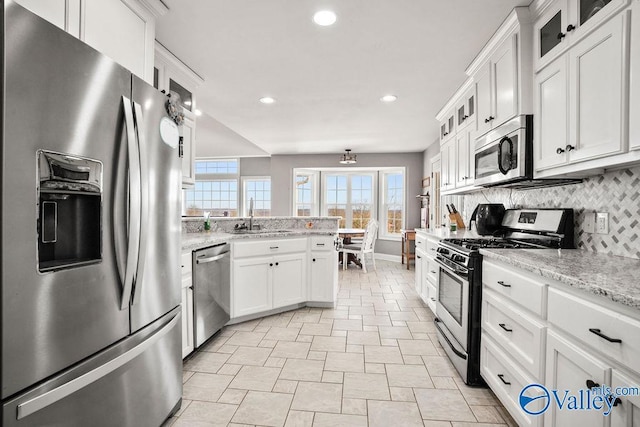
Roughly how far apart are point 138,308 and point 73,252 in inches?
15.5

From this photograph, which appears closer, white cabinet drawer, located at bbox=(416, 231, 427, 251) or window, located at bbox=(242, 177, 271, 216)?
white cabinet drawer, located at bbox=(416, 231, 427, 251)

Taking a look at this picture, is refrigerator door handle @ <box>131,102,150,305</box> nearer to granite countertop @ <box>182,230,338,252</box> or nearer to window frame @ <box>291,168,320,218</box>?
granite countertop @ <box>182,230,338,252</box>

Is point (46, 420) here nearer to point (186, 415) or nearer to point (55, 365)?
point (55, 365)

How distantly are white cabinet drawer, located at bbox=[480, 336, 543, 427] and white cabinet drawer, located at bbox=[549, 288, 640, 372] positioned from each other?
0.39m

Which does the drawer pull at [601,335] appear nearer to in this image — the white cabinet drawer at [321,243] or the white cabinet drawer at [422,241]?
the white cabinet drawer at [422,241]

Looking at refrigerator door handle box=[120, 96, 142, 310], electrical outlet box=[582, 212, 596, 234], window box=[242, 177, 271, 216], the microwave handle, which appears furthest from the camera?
window box=[242, 177, 271, 216]

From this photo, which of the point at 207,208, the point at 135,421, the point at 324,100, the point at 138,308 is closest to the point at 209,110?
the point at 324,100

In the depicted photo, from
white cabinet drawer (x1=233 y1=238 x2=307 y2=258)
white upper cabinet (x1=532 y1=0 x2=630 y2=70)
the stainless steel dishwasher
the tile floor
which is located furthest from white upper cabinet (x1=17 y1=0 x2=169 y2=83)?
white upper cabinet (x1=532 y1=0 x2=630 y2=70)

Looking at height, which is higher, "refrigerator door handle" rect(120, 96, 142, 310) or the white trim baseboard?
"refrigerator door handle" rect(120, 96, 142, 310)

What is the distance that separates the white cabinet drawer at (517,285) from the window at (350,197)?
595cm

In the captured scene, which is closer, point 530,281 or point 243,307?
point 530,281

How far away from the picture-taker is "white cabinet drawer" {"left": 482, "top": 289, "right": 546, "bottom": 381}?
1364 mm

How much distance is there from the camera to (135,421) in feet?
4.40
